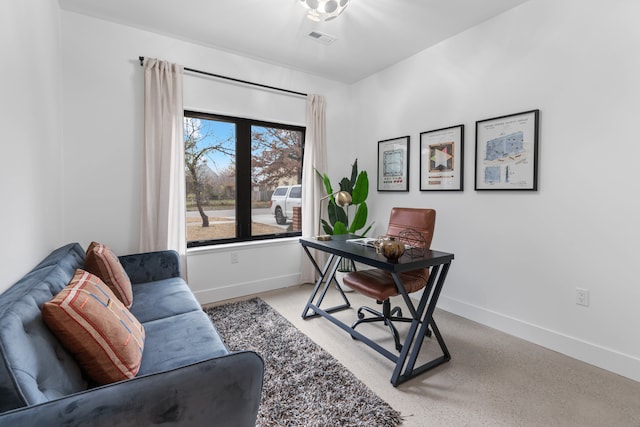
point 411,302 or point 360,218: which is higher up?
point 360,218

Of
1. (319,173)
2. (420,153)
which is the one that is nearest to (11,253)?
(319,173)

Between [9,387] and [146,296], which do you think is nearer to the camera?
[9,387]

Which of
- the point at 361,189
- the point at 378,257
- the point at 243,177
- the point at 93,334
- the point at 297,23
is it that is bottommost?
the point at 93,334

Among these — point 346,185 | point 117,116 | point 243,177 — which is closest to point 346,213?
point 346,185

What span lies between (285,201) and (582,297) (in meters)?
2.94

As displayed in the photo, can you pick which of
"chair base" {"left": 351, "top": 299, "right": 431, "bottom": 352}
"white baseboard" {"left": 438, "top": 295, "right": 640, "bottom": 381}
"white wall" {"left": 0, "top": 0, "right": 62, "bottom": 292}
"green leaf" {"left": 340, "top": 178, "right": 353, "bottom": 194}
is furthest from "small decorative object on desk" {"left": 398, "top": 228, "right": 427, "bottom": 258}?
"white wall" {"left": 0, "top": 0, "right": 62, "bottom": 292}

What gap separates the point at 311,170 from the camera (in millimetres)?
3850

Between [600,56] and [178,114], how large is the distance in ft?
11.0

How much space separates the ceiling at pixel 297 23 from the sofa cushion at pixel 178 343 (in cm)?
239

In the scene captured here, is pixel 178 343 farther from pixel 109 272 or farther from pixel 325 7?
pixel 325 7

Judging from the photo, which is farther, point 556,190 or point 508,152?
point 508,152

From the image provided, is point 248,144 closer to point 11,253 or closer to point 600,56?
point 11,253

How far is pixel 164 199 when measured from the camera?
290 centimetres

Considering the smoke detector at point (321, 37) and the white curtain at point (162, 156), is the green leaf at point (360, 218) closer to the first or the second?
the smoke detector at point (321, 37)
